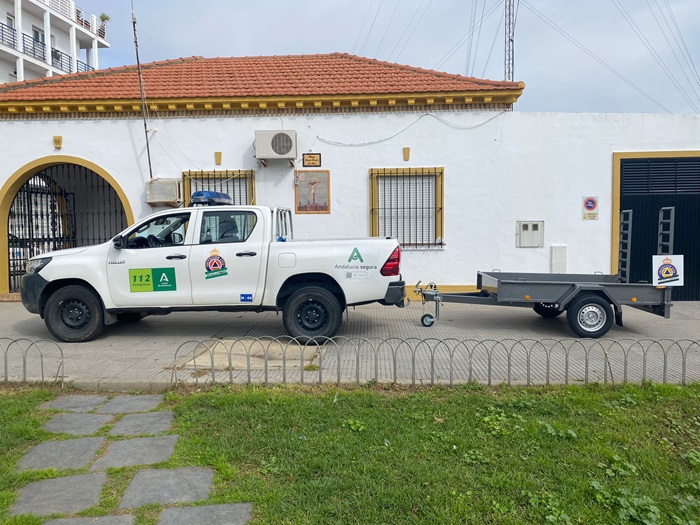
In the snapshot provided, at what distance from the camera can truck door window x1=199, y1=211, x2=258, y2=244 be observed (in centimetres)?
768

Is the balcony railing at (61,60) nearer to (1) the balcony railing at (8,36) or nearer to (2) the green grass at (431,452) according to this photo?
(1) the balcony railing at (8,36)

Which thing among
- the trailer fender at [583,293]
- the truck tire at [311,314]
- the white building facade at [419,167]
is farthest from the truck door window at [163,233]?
the trailer fender at [583,293]

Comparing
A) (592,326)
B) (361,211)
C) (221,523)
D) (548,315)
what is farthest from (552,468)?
(361,211)

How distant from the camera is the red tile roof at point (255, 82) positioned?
1177 cm

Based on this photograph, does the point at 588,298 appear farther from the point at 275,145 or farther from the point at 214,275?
the point at 275,145

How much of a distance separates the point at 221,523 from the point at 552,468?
229 cm

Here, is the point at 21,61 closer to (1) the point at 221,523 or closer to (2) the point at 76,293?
(2) the point at 76,293

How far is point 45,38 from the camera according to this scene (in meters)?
38.9

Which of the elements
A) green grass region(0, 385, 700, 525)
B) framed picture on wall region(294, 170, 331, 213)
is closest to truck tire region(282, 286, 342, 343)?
green grass region(0, 385, 700, 525)

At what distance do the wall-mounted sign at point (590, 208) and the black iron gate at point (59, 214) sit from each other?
11876mm

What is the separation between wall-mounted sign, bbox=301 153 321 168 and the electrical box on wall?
15.5ft

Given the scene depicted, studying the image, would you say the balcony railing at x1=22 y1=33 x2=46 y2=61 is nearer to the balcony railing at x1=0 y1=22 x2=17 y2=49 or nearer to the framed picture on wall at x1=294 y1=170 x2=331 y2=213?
the balcony railing at x1=0 y1=22 x2=17 y2=49

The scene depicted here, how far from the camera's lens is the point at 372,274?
7.42 meters

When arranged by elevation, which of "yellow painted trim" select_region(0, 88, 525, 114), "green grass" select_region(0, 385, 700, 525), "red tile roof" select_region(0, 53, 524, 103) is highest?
"red tile roof" select_region(0, 53, 524, 103)
